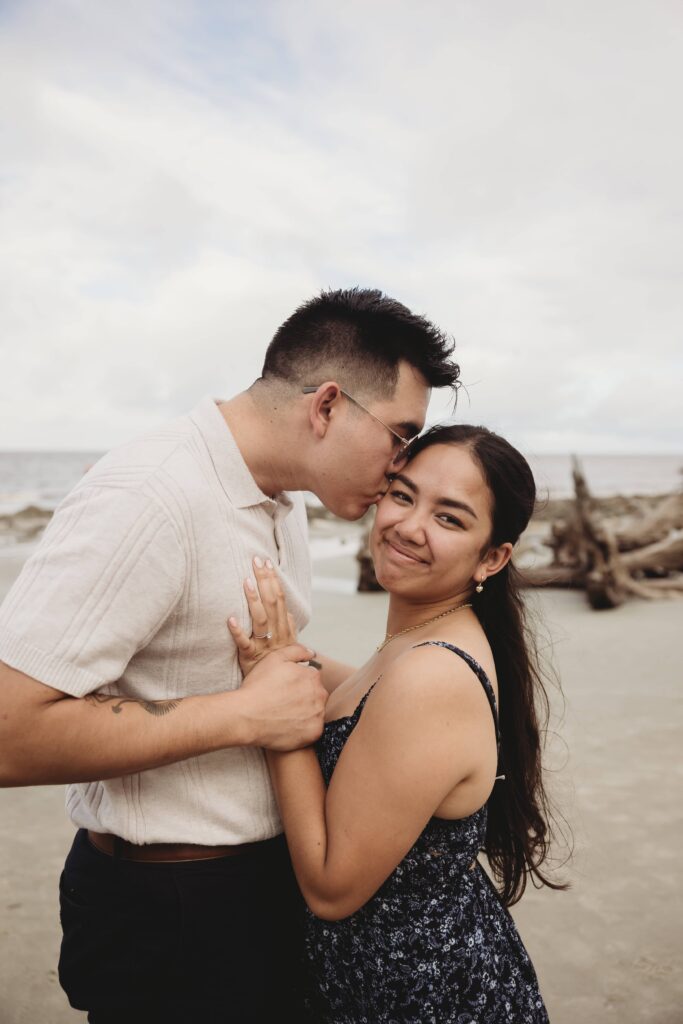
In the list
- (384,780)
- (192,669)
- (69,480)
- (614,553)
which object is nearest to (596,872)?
(384,780)

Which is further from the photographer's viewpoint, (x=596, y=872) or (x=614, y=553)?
(x=614, y=553)

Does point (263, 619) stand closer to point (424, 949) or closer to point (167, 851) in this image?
point (167, 851)

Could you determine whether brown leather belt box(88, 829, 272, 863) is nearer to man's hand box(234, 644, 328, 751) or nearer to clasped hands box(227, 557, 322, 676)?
man's hand box(234, 644, 328, 751)

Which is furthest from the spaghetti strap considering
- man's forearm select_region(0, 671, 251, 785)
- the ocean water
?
the ocean water

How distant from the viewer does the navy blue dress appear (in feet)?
7.09

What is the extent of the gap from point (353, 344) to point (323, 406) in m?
0.21

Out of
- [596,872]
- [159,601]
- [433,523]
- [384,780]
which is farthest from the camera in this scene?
[596,872]

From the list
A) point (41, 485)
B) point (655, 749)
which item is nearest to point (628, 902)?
point (655, 749)

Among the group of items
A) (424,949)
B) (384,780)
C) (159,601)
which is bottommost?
(424,949)

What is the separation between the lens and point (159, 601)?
1.91 metres

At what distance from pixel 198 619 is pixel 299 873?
0.71 meters

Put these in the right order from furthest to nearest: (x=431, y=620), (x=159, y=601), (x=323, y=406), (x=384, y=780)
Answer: (x=431, y=620), (x=323, y=406), (x=384, y=780), (x=159, y=601)

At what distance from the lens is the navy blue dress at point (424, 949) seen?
2162mm

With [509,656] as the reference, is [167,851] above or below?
below
